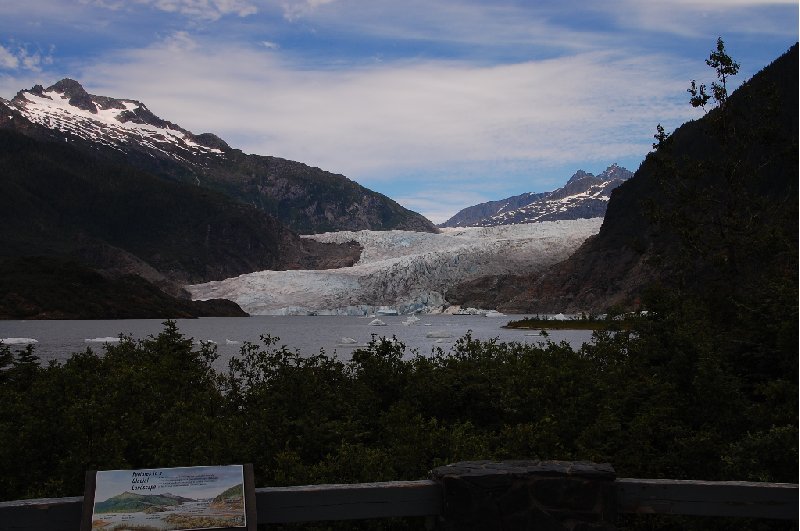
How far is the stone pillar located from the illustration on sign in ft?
5.20

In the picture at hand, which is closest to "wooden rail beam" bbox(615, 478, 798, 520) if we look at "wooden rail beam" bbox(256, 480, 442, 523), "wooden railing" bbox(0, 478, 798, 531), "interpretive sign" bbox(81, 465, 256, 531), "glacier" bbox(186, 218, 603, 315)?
"wooden railing" bbox(0, 478, 798, 531)

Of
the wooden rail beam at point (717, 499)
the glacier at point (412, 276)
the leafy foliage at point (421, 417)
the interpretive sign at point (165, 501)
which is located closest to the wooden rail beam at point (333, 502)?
the interpretive sign at point (165, 501)

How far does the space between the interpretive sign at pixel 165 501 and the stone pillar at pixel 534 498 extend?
5.05 feet

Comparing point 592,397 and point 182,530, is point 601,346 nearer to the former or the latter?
point 592,397

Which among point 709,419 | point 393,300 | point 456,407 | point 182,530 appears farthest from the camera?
point 393,300

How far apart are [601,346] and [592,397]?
2.98m

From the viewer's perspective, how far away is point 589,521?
621 cm

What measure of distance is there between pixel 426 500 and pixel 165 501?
1.88 meters

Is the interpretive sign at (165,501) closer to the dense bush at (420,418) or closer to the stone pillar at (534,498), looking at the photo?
the stone pillar at (534,498)

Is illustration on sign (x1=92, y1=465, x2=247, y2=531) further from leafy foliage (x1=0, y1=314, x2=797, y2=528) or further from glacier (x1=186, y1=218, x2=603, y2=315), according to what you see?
glacier (x1=186, y1=218, x2=603, y2=315)

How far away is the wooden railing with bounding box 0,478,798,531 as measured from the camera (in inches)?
233

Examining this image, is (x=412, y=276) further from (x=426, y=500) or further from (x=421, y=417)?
(x=426, y=500)

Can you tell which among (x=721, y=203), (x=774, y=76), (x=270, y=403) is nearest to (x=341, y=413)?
(x=270, y=403)

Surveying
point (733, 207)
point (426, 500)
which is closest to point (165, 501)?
point (426, 500)
